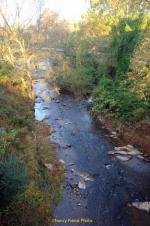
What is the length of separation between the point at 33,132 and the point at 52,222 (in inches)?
295

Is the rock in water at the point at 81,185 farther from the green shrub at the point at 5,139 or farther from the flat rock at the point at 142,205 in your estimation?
the green shrub at the point at 5,139

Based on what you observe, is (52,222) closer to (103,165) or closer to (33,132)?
(103,165)

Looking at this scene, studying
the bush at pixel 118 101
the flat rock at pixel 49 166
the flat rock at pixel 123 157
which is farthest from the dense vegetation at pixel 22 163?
the bush at pixel 118 101

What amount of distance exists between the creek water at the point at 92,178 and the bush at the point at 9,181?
2.45 m

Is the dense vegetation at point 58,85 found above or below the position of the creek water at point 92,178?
above

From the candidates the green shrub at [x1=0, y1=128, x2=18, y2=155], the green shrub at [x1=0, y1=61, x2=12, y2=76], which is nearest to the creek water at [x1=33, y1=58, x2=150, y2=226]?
the green shrub at [x1=0, y1=128, x2=18, y2=155]

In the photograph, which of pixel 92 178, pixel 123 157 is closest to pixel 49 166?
pixel 92 178

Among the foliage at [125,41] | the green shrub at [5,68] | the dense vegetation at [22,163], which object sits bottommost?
the dense vegetation at [22,163]

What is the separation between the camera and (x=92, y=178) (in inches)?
577

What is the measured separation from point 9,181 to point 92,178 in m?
6.20

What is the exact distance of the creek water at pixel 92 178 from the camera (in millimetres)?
11758

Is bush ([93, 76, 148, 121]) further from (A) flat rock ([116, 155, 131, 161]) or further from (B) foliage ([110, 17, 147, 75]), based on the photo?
(A) flat rock ([116, 155, 131, 161])

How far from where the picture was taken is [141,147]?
18297 mm

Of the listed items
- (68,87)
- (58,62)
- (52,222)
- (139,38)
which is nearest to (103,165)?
(52,222)
